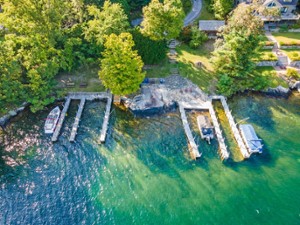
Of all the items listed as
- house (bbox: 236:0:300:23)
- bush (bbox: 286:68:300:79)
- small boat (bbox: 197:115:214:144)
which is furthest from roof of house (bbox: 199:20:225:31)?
small boat (bbox: 197:115:214:144)

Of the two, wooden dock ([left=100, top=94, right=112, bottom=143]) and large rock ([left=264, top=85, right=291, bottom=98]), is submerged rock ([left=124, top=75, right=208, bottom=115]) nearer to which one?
wooden dock ([left=100, top=94, right=112, bottom=143])

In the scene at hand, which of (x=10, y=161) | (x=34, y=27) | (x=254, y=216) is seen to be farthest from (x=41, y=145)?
(x=254, y=216)

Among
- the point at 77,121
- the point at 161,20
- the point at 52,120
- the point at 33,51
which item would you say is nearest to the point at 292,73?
the point at 161,20

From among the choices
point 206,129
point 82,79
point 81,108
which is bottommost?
point 206,129

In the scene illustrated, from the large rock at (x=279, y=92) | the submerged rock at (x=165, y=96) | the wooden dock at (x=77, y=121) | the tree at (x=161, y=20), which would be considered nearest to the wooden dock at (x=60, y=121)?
the wooden dock at (x=77, y=121)

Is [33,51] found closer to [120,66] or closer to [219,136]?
[120,66]

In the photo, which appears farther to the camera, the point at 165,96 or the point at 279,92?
the point at 279,92
